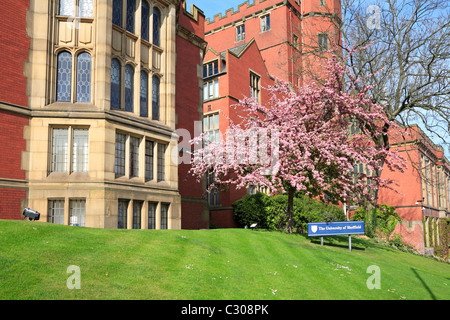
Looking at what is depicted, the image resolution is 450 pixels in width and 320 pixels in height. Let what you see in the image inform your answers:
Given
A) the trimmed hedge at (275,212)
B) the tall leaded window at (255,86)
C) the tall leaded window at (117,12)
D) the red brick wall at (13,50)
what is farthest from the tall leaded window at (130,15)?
the tall leaded window at (255,86)

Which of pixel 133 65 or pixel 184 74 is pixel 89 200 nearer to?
pixel 133 65

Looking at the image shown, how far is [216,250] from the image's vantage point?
13516 mm

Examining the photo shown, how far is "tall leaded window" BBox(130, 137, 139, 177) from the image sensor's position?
60.4 ft

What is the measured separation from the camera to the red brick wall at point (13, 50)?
15562mm

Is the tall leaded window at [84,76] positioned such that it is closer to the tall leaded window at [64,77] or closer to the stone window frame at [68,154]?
the tall leaded window at [64,77]

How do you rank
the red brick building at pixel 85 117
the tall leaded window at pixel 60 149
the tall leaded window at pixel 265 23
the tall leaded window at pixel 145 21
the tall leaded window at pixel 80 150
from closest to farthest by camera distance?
the red brick building at pixel 85 117 < the tall leaded window at pixel 60 149 < the tall leaded window at pixel 80 150 < the tall leaded window at pixel 145 21 < the tall leaded window at pixel 265 23

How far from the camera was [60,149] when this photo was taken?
16.6 meters

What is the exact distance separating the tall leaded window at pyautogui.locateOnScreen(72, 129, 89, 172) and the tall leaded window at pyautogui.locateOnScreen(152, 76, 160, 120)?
439 cm

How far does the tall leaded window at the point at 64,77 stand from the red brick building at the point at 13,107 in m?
1.32

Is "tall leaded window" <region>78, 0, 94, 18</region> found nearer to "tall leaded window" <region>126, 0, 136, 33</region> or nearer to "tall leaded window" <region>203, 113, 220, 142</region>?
"tall leaded window" <region>126, 0, 136, 33</region>

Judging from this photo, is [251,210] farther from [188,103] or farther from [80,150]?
[80,150]
